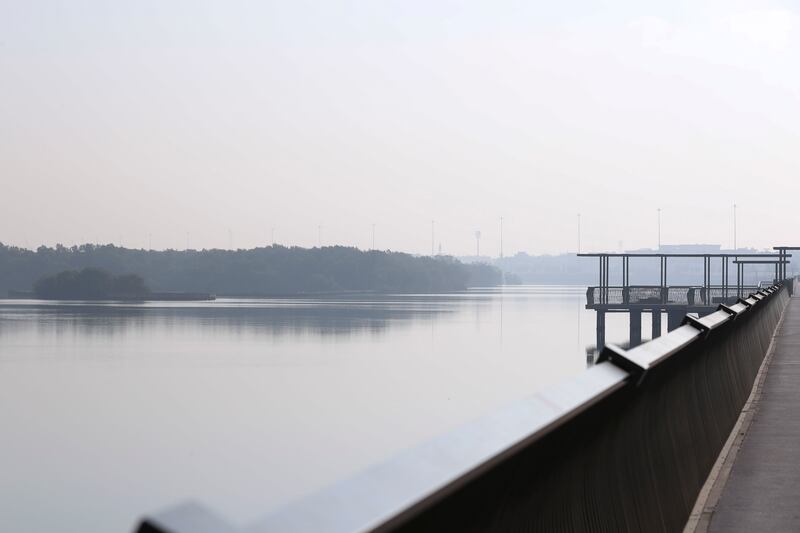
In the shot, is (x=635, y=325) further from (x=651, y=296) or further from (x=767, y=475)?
(x=767, y=475)

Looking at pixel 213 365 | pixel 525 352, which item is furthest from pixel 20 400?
pixel 525 352

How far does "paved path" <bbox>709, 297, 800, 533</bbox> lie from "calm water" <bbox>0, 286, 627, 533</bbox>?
9.99 feet

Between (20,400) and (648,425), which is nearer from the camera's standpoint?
(648,425)

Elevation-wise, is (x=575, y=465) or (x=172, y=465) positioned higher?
(x=575, y=465)

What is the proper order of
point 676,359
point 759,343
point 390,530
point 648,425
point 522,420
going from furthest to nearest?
point 759,343
point 676,359
point 648,425
point 522,420
point 390,530

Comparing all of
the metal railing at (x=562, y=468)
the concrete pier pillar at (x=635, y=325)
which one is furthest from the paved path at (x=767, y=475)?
the concrete pier pillar at (x=635, y=325)

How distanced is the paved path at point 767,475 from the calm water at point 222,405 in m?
3.04

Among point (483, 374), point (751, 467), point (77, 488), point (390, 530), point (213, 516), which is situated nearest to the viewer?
point (213, 516)

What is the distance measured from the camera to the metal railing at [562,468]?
204 centimetres

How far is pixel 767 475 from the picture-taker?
913 centimetres

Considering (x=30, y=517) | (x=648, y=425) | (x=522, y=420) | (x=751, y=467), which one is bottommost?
(x=30, y=517)

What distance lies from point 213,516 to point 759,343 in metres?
20.0

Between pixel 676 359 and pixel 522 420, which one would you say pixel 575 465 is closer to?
pixel 522 420

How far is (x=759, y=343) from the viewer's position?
20.5 m
